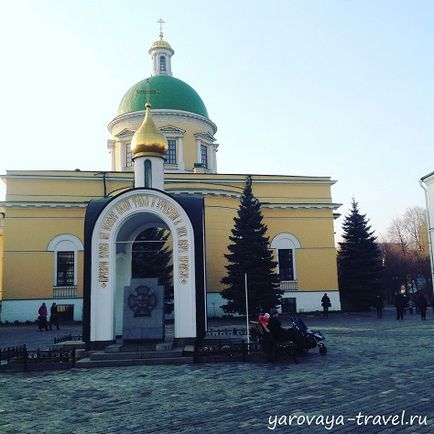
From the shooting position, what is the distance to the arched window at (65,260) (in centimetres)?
2936

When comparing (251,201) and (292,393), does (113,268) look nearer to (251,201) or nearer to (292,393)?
(292,393)

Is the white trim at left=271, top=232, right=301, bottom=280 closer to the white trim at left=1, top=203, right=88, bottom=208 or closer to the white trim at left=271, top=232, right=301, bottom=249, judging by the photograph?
the white trim at left=271, top=232, right=301, bottom=249

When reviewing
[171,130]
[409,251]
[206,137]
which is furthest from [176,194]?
[409,251]

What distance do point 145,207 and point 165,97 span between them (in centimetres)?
2147

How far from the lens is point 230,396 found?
8281 millimetres

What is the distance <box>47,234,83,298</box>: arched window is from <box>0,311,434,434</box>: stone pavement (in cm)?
1866

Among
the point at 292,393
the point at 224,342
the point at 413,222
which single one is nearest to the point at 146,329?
the point at 224,342

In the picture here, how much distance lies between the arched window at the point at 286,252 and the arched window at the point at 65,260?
13.1 metres

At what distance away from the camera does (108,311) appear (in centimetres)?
1400

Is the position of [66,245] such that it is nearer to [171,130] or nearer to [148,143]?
[171,130]

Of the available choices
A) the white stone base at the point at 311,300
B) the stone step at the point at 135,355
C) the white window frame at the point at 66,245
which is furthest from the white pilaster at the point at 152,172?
the white stone base at the point at 311,300

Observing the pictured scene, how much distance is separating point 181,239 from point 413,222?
52.4 metres

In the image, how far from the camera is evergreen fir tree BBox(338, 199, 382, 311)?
32688 millimetres

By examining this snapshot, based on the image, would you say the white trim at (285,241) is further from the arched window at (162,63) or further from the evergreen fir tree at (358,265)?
the arched window at (162,63)
